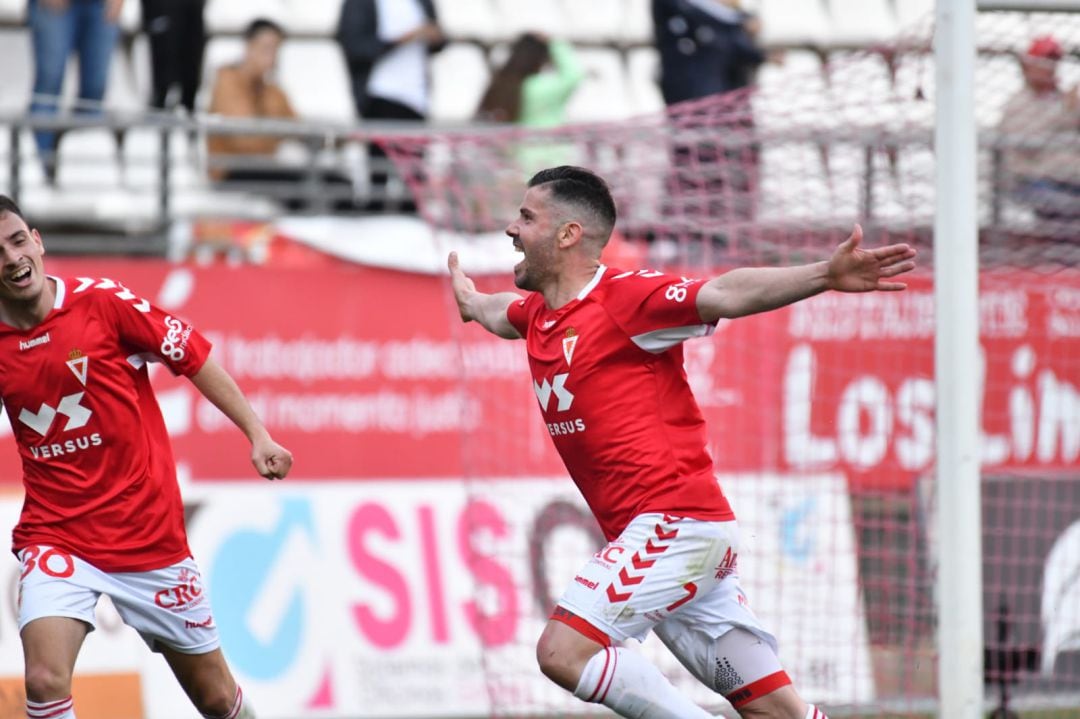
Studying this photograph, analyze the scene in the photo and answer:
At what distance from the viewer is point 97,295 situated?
6715 mm

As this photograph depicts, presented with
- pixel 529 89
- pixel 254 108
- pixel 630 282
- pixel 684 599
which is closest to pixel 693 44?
pixel 529 89

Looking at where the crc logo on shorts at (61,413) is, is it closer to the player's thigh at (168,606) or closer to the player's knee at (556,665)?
the player's thigh at (168,606)

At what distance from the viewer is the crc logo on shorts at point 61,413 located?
6.55 metres

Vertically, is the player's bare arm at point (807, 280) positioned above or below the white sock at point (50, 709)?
above

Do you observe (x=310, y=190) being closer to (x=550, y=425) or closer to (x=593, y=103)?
(x=593, y=103)

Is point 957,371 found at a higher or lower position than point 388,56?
lower

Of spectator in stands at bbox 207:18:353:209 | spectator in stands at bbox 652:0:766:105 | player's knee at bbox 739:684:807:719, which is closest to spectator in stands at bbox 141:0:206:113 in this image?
spectator in stands at bbox 207:18:353:209

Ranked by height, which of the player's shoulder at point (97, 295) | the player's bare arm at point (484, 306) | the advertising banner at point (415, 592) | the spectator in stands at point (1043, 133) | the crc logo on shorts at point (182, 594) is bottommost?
the advertising banner at point (415, 592)

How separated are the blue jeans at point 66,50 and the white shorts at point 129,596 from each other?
17.7ft

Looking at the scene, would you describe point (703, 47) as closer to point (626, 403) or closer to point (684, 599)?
point (626, 403)

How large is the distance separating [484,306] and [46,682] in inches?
91.8

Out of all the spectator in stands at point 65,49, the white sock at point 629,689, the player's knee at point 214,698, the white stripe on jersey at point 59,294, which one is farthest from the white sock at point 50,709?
the spectator in stands at point 65,49

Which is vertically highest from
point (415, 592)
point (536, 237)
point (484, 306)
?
point (536, 237)

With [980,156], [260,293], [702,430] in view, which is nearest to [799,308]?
[980,156]
